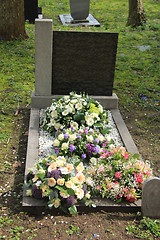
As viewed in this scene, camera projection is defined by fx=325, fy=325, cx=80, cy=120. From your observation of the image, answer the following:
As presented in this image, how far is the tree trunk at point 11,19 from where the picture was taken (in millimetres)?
8484

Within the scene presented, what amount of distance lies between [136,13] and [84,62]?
628 centimetres

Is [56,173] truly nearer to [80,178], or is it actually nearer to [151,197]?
[80,178]

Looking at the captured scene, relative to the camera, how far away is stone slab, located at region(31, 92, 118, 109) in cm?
561

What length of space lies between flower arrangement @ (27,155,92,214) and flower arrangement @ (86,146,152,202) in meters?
0.16

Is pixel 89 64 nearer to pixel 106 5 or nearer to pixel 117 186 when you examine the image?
pixel 117 186

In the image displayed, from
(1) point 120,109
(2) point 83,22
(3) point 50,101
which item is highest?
(2) point 83,22

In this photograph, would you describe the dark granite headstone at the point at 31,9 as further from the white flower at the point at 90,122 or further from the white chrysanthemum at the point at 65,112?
the white flower at the point at 90,122

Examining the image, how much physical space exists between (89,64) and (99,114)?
1.00 m

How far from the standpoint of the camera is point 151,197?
3289 mm

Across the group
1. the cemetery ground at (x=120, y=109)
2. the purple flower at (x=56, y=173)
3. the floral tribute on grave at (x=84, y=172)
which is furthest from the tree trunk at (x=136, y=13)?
the purple flower at (x=56, y=173)

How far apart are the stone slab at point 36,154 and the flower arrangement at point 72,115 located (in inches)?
8.7

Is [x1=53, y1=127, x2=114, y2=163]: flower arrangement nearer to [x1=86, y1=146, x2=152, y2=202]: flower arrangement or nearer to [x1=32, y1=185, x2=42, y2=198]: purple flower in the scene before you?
[x1=86, y1=146, x2=152, y2=202]: flower arrangement

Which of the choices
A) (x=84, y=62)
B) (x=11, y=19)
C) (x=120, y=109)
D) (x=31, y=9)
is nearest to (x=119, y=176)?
(x=84, y=62)

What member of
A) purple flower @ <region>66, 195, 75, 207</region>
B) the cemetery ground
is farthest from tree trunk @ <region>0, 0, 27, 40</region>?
purple flower @ <region>66, 195, 75, 207</region>
